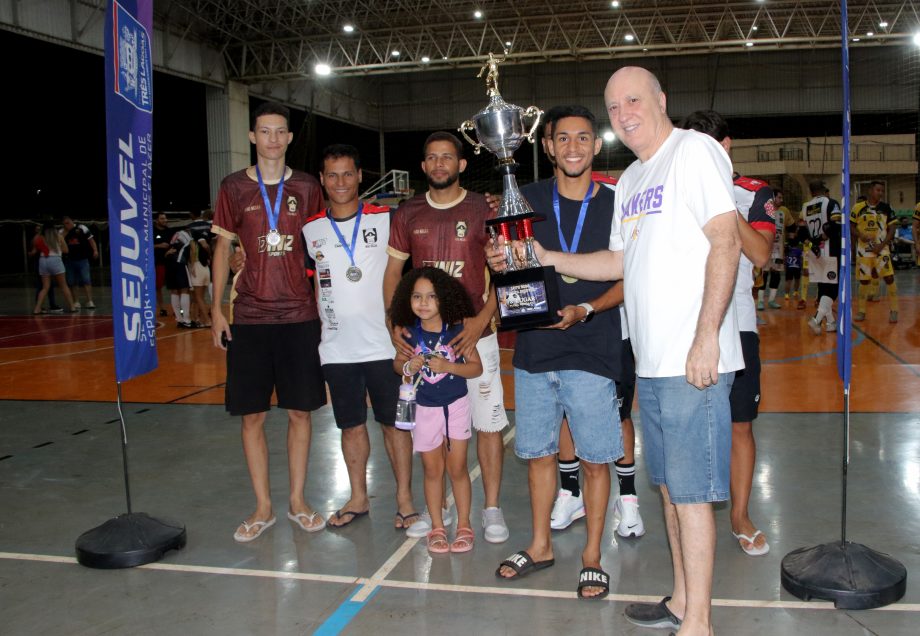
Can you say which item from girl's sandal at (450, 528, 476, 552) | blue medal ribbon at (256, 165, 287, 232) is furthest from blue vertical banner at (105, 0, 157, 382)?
girl's sandal at (450, 528, 476, 552)

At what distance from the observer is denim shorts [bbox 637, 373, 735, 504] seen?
2582 millimetres

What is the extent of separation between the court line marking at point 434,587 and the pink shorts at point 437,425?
50 centimetres

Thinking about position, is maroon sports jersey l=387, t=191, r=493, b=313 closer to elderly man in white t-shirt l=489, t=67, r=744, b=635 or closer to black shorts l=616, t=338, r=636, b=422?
black shorts l=616, t=338, r=636, b=422

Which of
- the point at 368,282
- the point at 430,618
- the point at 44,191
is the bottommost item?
the point at 430,618

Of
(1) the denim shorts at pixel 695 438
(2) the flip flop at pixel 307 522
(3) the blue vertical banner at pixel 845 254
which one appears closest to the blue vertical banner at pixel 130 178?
(2) the flip flop at pixel 307 522

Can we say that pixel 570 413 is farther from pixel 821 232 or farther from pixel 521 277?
pixel 821 232

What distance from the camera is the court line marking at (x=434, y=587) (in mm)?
3045

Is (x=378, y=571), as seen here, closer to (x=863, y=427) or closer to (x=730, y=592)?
(x=730, y=592)

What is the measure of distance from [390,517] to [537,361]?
138 cm

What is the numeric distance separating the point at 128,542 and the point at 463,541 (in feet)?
4.93

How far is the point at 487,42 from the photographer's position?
984 inches

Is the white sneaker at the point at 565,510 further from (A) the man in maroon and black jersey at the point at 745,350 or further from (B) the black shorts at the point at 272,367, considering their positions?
(B) the black shorts at the point at 272,367

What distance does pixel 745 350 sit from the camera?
11.5 feet

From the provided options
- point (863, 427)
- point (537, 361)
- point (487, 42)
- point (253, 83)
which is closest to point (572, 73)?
point (487, 42)
